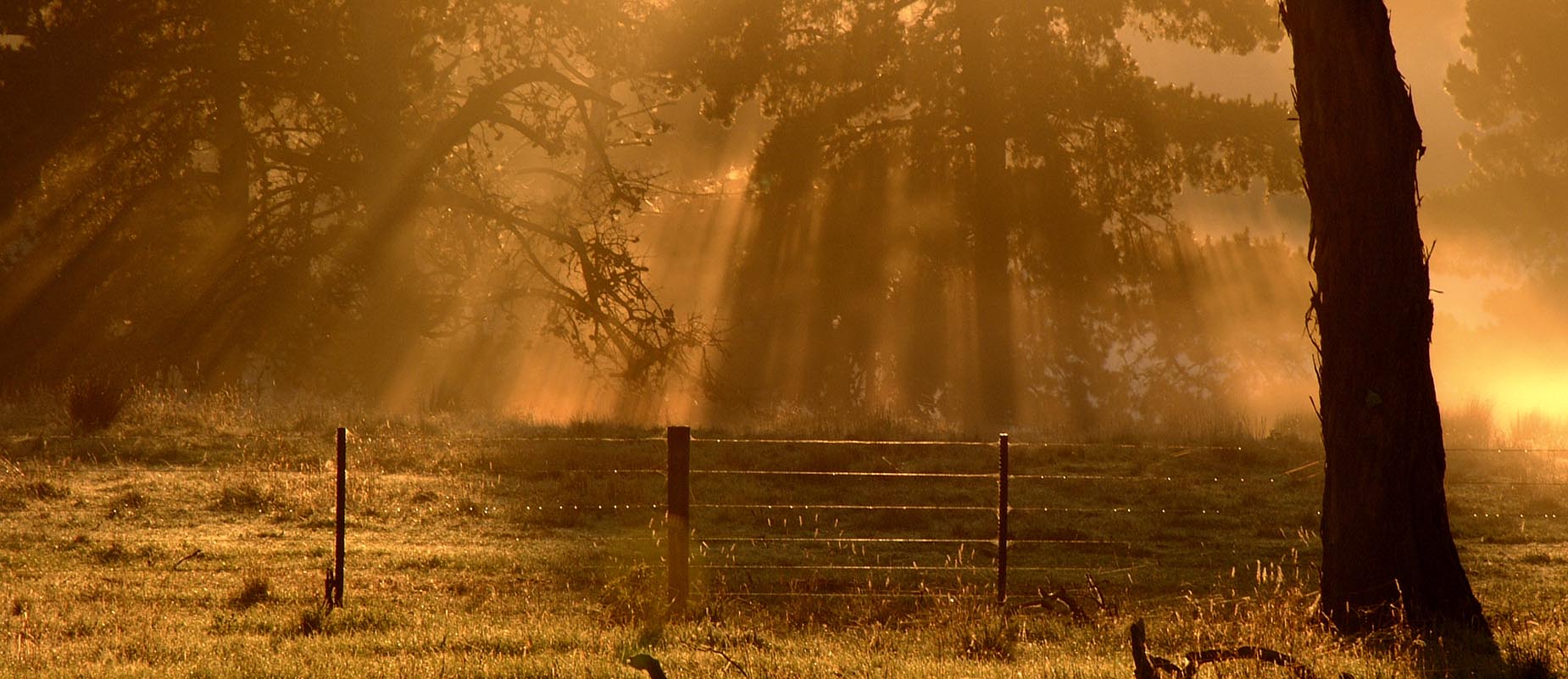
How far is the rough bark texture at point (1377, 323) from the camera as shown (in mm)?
9156

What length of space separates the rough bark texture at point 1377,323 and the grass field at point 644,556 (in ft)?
1.74

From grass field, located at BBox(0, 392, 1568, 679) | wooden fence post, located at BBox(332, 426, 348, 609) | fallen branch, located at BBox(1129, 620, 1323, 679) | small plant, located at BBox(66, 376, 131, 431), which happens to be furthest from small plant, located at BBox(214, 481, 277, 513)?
fallen branch, located at BBox(1129, 620, 1323, 679)

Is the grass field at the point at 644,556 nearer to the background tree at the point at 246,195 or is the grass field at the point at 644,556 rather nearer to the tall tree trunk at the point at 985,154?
the background tree at the point at 246,195

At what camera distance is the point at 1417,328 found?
920 cm

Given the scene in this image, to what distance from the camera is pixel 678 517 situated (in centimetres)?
985

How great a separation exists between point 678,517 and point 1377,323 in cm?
456

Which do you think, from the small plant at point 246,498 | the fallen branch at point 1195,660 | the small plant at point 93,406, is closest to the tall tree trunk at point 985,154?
the small plant at point 93,406

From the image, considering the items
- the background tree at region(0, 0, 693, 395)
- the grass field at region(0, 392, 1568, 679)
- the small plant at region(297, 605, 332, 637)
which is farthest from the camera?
the background tree at region(0, 0, 693, 395)

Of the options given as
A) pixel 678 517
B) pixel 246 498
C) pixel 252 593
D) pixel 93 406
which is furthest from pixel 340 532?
pixel 93 406

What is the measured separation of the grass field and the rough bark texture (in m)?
0.53

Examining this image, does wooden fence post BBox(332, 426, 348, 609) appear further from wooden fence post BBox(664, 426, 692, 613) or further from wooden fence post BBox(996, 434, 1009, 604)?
wooden fence post BBox(996, 434, 1009, 604)

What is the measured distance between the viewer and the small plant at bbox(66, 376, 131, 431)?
2008 centimetres

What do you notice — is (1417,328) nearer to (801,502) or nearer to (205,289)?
(801,502)

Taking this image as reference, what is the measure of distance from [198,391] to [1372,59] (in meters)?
20.8
